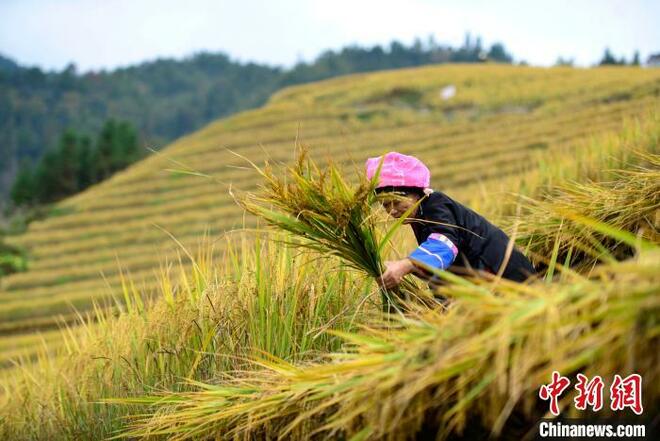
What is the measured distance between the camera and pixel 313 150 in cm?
2655

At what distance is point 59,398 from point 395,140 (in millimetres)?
24316

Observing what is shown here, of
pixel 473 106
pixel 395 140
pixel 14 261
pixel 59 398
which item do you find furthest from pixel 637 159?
pixel 473 106

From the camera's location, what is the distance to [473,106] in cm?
3275

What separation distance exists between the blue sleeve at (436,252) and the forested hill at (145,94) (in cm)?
8033

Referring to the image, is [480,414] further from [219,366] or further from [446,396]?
[219,366]

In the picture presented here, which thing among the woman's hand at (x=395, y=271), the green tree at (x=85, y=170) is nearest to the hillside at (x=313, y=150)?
the woman's hand at (x=395, y=271)

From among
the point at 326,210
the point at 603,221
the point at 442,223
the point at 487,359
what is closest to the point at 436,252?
the point at 442,223

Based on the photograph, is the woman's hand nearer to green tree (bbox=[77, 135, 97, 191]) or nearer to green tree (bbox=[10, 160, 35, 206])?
green tree (bbox=[10, 160, 35, 206])

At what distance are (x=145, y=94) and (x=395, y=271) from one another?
115498 millimetres

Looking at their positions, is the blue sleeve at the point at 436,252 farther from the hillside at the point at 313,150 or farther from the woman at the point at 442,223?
the hillside at the point at 313,150

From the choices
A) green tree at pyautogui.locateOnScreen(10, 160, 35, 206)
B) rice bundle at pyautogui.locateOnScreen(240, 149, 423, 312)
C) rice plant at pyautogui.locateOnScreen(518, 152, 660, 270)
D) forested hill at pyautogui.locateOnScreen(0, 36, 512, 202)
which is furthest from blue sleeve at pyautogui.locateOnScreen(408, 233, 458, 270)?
forested hill at pyautogui.locateOnScreen(0, 36, 512, 202)

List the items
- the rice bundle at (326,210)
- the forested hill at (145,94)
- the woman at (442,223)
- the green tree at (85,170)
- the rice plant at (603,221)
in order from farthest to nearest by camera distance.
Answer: the forested hill at (145,94), the green tree at (85,170), the rice plant at (603,221), the woman at (442,223), the rice bundle at (326,210)

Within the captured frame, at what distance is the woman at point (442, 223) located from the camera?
8.91ft

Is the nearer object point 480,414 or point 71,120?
point 480,414
